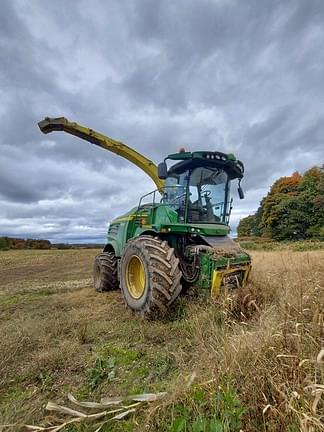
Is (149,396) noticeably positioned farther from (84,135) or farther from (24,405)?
(84,135)

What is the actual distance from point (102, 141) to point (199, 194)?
394 cm

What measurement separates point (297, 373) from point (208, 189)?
4.17 metres

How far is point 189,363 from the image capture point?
2.49m

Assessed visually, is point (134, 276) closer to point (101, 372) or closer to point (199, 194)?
point (199, 194)

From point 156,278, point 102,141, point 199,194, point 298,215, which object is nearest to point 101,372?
point 156,278

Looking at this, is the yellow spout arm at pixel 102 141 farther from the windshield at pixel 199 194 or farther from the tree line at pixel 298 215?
the tree line at pixel 298 215

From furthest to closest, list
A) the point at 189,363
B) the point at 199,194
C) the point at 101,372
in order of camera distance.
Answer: the point at 199,194, the point at 101,372, the point at 189,363

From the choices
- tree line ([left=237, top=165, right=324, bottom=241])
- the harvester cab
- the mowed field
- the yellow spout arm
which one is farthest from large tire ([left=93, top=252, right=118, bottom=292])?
tree line ([left=237, top=165, right=324, bottom=241])

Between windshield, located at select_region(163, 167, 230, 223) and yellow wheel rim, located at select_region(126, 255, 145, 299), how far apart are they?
116cm

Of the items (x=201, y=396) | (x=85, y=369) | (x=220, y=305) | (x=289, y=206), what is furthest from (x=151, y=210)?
(x=289, y=206)

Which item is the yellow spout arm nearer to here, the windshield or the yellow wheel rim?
the windshield

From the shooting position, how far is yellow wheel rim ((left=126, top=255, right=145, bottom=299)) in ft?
15.7

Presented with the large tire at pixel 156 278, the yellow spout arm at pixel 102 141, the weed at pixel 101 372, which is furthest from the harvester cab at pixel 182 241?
the yellow spout arm at pixel 102 141

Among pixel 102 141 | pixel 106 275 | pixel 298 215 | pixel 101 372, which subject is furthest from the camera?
pixel 298 215
